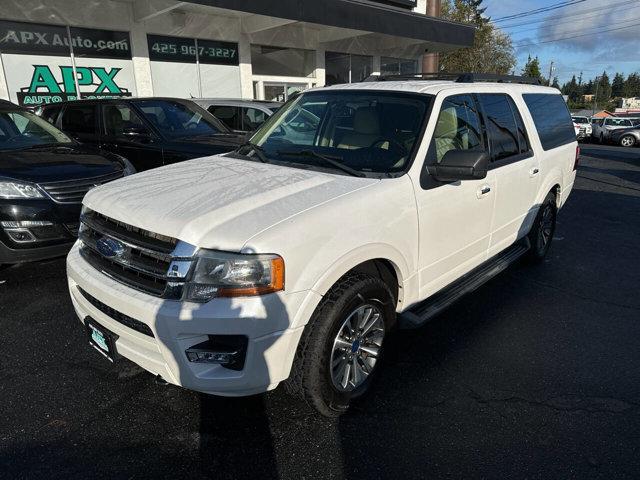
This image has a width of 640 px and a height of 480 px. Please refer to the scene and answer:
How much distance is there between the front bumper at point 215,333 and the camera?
84.0 inches

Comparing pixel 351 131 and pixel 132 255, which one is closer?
pixel 132 255

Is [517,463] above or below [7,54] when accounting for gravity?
below

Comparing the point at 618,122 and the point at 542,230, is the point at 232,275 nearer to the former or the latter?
the point at 542,230

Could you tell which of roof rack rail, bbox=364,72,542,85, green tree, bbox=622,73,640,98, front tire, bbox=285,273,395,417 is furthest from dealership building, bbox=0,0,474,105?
green tree, bbox=622,73,640,98

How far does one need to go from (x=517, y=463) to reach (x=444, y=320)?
1615 millimetres

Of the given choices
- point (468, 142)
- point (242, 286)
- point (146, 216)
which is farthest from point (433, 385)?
point (146, 216)

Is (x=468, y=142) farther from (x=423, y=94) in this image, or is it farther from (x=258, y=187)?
(x=258, y=187)

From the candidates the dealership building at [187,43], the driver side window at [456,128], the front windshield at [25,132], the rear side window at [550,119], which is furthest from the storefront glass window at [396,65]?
the driver side window at [456,128]

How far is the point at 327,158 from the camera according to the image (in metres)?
3.16

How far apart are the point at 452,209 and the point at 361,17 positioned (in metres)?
11.7

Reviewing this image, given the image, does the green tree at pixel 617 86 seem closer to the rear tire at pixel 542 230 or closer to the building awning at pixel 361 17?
the building awning at pixel 361 17

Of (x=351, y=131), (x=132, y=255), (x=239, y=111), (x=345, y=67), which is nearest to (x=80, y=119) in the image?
(x=239, y=111)

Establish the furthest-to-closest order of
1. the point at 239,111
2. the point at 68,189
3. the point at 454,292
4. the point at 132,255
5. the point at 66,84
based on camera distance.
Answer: the point at 66,84
the point at 239,111
the point at 68,189
the point at 454,292
the point at 132,255

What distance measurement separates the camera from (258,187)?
2.70m
